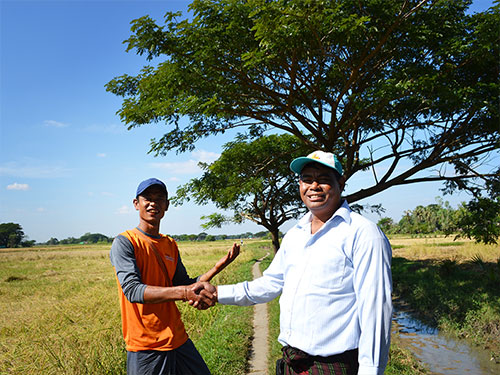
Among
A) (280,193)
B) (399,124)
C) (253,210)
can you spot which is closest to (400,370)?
(399,124)

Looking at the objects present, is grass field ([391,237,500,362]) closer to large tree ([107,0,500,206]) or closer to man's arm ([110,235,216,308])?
large tree ([107,0,500,206])

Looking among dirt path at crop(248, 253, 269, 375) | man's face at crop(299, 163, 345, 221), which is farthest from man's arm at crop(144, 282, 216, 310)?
dirt path at crop(248, 253, 269, 375)

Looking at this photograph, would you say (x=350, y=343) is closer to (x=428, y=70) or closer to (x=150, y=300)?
(x=150, y=300)

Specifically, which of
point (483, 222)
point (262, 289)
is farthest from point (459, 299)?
point (262, 289)

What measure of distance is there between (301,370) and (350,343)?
40 cm

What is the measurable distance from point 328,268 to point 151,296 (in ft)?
4.39

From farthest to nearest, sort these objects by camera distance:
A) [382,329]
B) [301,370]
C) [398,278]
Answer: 1. [398,278]
2. [301,370]
3. [382,329]

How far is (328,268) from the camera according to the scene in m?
2.28

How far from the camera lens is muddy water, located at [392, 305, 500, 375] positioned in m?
7.25

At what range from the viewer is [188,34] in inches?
355

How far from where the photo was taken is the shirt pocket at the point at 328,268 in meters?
2.25

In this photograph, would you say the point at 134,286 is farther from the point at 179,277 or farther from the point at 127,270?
the point at 179,277

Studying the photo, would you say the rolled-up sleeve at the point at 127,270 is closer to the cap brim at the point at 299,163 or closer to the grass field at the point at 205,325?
the cap brim at the point at 299,163

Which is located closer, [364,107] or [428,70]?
[428,70]
